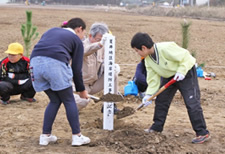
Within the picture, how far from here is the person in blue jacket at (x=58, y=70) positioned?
417 centimetres

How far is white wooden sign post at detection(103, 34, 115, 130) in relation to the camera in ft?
16.2

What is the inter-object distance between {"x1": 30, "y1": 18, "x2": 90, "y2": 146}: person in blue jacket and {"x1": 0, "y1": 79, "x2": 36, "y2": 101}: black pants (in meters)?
2.14

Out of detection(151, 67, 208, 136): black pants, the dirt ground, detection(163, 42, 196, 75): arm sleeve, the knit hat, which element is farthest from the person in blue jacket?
the knit hat

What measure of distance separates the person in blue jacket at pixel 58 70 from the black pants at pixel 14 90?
84.2 inches

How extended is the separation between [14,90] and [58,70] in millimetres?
2608

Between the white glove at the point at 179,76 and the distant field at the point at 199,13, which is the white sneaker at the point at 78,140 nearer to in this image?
the white glove at the point at 179,76

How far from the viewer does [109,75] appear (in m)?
5.01

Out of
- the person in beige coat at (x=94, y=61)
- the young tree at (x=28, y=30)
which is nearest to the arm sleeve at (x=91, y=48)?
the person in beige coat at (x=94, y=61)

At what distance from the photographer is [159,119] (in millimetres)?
4945

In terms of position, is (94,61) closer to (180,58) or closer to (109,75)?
(109,75)

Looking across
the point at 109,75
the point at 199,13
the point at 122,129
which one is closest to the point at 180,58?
the point at 109,75

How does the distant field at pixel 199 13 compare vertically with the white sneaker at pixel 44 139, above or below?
below

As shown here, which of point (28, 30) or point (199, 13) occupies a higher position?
point (28, 30)

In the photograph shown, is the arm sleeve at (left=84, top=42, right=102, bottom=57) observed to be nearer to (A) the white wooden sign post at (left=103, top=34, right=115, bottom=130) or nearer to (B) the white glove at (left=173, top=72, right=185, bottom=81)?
(A) the white wooden sign post at (left=103, top=34, right=115, bottom=130)
